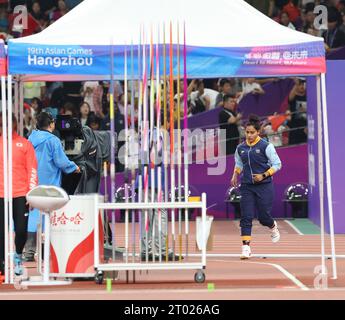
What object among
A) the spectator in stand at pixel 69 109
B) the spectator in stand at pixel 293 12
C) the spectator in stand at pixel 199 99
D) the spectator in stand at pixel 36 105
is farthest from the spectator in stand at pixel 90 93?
the spectator in stand at pixel 293 12

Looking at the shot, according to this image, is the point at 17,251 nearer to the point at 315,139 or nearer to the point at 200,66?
the point at 200,66

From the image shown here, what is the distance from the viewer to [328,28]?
86.9 feet

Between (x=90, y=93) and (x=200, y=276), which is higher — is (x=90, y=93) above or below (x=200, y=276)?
above

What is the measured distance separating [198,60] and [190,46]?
0.63ft

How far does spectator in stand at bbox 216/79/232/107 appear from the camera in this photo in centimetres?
2580

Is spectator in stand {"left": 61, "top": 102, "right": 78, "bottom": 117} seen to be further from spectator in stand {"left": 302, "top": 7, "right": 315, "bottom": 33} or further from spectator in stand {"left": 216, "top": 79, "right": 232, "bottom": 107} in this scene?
spectator in stand {"left": 302, "top": 7, "right": 315, "bottom": 33}

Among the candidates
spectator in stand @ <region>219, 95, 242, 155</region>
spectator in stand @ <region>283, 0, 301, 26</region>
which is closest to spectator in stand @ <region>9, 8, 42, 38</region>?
spectator in stand @ <region>219, 95, 242, 155</region>

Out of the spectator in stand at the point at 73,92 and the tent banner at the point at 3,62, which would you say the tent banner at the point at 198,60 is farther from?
the spectator in stand at the point at 73,92

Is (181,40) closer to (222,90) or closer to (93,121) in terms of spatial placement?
(93,121)

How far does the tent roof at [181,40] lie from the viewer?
1454 cm

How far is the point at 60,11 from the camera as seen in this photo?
2852 cm

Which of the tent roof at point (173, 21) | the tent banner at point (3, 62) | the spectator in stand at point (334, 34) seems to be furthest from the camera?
the spectator in stand at point (334, 34)

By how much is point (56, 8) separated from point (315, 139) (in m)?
8.48


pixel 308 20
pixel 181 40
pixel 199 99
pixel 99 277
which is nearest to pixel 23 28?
pixel 199 99
